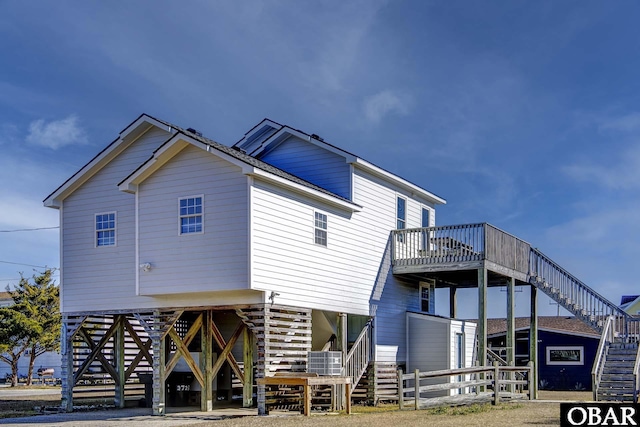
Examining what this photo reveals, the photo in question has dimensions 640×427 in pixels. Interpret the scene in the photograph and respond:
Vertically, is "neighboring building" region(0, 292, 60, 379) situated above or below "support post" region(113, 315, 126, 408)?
below

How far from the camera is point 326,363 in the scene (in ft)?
70.3

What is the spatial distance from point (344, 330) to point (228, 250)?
5.65 meters

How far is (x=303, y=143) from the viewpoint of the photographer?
2694cm

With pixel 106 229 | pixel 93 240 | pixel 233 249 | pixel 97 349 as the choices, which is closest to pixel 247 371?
pixel 233 249

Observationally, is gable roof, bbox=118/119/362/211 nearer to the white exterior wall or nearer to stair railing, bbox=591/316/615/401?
the white exterior wall

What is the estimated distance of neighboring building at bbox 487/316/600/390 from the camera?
3931 centimetres

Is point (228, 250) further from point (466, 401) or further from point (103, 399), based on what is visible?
point (103, 399)

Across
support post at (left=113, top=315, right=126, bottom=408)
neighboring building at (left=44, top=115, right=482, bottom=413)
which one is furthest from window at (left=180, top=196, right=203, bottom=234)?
support post at (left=113, top=315, right=126, bottom=408)

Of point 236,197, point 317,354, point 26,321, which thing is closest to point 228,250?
point 236,197

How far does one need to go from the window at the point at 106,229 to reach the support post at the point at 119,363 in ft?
9.17

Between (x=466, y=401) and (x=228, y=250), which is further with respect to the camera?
(x=466, y=401)

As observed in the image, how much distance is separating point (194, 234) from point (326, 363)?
4.99 metres

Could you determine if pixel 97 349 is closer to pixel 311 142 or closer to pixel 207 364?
pixel 207 364

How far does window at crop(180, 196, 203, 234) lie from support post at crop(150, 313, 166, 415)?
295 centimetres
